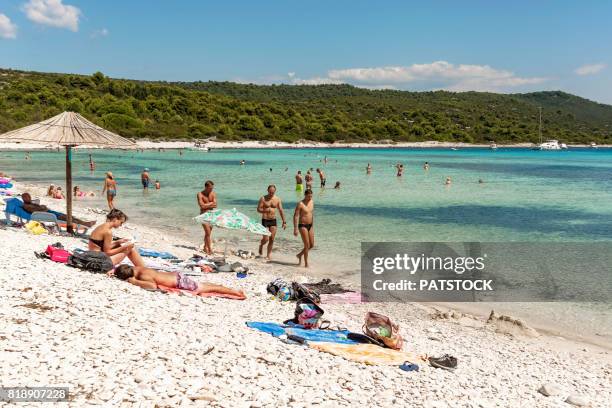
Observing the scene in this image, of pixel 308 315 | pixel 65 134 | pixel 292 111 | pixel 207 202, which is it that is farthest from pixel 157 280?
pixel 292 111

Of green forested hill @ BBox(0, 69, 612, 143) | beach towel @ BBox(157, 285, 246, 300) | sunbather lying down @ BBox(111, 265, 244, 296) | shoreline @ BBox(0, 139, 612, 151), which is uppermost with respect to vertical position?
green forested hill @ BBox(0, 69, 612, 143)

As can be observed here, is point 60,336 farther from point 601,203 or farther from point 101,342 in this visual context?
point 601,203

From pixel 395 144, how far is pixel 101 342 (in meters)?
110

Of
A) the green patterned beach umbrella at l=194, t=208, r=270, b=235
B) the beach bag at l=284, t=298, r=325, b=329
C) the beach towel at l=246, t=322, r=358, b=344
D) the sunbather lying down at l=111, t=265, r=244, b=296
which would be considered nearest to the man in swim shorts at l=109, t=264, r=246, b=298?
the sunbather lying down at l=111, t=265, r=244, b=296

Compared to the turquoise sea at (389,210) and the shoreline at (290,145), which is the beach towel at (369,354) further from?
the shoreline at (290,145)

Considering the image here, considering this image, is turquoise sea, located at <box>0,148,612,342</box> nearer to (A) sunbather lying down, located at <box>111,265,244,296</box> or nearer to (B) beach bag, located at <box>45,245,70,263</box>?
(A) sunbather lying down, located at <box>111,265,244,296</box>

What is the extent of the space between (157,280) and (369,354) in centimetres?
334

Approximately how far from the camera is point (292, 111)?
112 m

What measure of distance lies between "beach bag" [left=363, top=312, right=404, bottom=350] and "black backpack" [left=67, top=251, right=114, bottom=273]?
3.86m

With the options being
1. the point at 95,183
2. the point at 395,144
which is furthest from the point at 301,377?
the point at 395,144

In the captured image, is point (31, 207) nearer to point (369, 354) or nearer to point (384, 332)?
point (384, 332)

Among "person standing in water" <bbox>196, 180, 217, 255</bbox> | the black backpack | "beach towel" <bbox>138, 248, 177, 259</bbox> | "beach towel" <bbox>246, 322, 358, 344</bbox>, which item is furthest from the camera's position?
"person standing in water" <bbox>196, 180, 217, 255</bbox>

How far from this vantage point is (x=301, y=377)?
505cm

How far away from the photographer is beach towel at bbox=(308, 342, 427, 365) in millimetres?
5719
